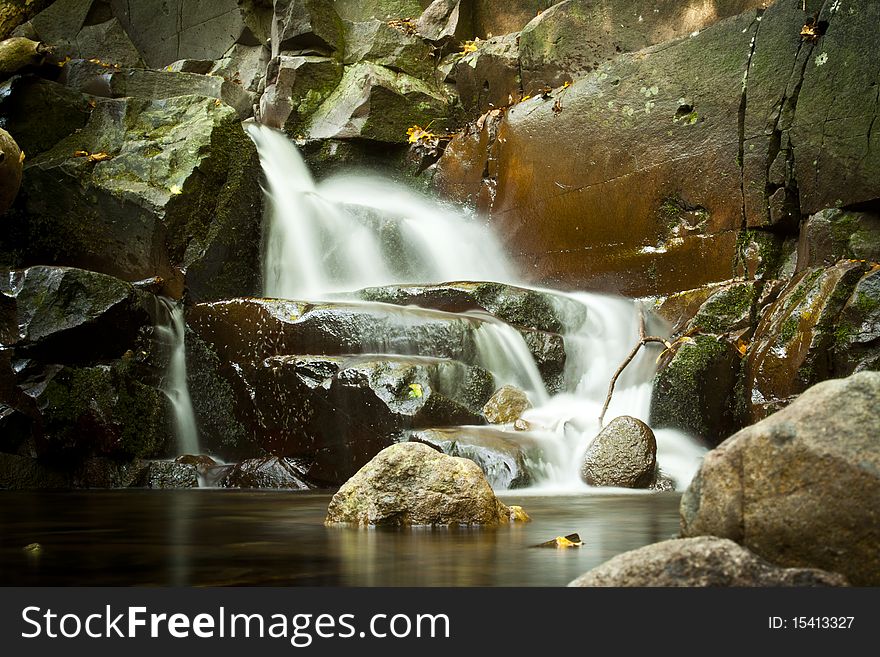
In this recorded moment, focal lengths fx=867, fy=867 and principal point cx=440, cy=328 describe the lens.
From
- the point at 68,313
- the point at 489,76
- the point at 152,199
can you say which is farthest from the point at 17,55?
the point at 489,76

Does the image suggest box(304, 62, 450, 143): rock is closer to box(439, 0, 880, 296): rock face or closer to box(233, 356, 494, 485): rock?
box(439, 0, 880, 296): rock face

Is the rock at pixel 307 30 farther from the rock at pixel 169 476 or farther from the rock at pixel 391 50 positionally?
the rock at pixel 169 476

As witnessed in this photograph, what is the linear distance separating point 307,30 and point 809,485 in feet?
48.7

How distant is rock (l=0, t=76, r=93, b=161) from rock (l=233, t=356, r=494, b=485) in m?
5.09

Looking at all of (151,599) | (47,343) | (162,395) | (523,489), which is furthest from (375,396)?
(151,599)

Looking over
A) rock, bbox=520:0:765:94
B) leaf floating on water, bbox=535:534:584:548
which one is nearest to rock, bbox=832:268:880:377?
leaf floating on water, bbox=535:534:584:548

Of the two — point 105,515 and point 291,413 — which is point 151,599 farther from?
point 291,413

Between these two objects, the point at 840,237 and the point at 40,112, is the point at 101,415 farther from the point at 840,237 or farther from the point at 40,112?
the point at 840,237

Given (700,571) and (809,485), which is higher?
(809,485)

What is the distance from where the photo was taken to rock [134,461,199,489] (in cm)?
826

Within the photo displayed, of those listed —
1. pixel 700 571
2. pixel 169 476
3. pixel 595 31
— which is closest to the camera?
pixel 700 571

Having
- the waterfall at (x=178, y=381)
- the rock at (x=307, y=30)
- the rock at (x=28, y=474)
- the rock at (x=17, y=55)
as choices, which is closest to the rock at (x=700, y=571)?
the waterfall at (x=178, y=381)

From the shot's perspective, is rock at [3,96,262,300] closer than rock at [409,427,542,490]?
No

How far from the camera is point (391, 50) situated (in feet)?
51.2
